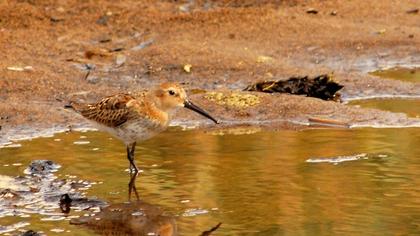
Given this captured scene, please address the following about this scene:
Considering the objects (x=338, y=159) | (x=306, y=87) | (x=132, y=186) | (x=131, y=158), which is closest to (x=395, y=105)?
(x=306, y=87)

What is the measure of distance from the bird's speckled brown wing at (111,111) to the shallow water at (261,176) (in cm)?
40

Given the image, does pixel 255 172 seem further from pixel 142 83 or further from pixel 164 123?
pixel 142 83

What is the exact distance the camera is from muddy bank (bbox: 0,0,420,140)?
43.6 ft

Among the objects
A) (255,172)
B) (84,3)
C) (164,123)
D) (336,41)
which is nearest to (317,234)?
(255,172)

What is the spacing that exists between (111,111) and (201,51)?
6.23 meters

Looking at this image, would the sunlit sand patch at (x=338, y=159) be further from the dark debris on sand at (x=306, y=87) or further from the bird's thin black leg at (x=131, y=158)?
the dark debris on sand at (x=306, y=87)

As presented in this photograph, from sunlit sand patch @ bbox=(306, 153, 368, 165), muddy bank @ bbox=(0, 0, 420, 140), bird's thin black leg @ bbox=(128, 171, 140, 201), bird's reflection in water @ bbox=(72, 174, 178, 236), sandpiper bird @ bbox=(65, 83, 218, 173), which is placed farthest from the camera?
muddy bank @ bbox=(0, 0, 420, 140)

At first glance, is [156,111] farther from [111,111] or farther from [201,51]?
[201,51]

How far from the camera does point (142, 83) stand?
50.4 ft

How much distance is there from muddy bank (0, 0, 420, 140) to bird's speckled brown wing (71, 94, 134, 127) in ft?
5.21

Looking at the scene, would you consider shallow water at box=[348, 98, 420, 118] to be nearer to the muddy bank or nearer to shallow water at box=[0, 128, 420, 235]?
the muddy bank

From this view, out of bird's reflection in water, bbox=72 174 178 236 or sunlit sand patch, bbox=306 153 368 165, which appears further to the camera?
sunlit sand patch, bbox=306 153 368 165

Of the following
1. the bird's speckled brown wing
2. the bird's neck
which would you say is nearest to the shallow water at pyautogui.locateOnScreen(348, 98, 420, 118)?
the bird's neck

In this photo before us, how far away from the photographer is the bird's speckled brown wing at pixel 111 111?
34.3ft
